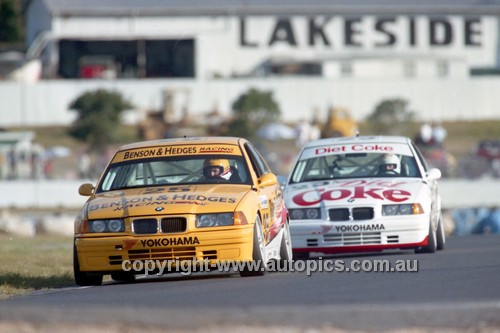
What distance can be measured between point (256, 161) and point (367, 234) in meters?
1.97

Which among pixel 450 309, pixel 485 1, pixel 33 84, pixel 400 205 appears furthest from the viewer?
pixel 485 1

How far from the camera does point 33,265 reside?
15.6m

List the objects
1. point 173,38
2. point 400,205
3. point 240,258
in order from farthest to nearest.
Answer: point 173,38
point 400,205
point 240,258

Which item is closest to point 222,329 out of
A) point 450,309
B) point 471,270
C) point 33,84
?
point 450,309

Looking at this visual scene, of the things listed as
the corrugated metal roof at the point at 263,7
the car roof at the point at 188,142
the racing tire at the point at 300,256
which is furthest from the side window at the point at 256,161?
the corrugated metal roof at the point at 263,7

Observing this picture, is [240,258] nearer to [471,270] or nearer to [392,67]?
[471,270]

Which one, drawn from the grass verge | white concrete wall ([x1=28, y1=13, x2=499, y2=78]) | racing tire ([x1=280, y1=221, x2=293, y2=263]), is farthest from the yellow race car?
white concrete wall ([x1=28, y1=13, x2=499, y2=78])

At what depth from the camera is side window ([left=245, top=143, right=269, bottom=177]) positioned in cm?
1269

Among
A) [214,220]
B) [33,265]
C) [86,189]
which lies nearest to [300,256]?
[33,265]

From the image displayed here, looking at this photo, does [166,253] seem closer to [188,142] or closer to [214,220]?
[214,220]

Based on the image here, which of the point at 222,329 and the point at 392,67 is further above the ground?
the point at 222,329

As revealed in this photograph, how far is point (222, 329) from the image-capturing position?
6914 mm

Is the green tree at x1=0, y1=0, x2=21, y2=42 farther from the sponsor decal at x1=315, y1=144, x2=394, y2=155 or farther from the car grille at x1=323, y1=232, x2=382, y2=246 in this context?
the car grille at x1=323, y1=232, x2=382, y2=246

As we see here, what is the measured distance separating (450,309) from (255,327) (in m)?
1.24
